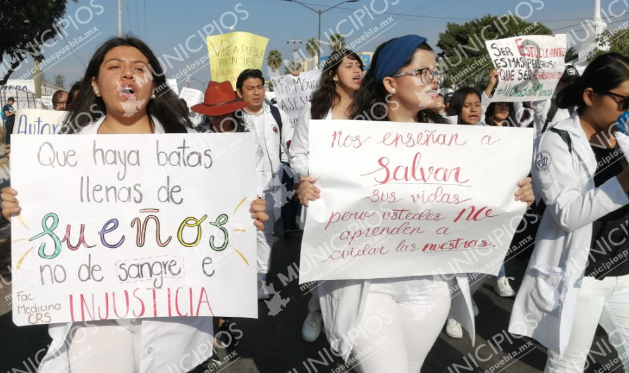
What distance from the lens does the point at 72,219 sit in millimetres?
2107

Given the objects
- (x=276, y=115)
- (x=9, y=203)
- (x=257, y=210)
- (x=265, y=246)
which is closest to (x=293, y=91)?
(x=276, y=115)

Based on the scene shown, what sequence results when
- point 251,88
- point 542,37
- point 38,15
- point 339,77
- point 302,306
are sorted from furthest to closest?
point 38,15 → point 542,37 → point 251,88 → point 302,306 → point 339,77

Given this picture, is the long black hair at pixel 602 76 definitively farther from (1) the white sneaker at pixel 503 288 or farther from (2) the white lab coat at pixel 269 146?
(2) the white lab coat at pixel 269 146

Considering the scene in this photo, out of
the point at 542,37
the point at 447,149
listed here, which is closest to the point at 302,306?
the point at 447,149

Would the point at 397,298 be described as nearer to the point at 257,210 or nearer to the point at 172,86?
the point at 257,210

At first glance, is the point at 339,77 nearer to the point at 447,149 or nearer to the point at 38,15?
the point at 447,149

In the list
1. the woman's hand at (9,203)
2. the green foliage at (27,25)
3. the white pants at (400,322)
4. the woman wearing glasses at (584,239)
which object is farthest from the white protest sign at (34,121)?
the green foliage at (27,25)

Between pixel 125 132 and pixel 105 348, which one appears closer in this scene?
pixel 105 348

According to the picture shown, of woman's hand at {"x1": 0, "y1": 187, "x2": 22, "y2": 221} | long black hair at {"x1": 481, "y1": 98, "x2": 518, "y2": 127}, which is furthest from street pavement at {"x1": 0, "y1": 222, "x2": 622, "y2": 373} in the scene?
long black hair at {"x1": 481, "y1": 98, "x2": 518, "y2": 127}

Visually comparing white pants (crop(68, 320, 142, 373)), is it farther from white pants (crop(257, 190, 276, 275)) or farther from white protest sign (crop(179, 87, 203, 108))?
white protest sign (crop(179, 87, 203, 108))

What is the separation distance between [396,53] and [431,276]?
Answer: 0.94 m

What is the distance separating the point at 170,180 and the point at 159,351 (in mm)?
666

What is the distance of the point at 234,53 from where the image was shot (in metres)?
8.86

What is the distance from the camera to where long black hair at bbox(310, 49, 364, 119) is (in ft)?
13.5
